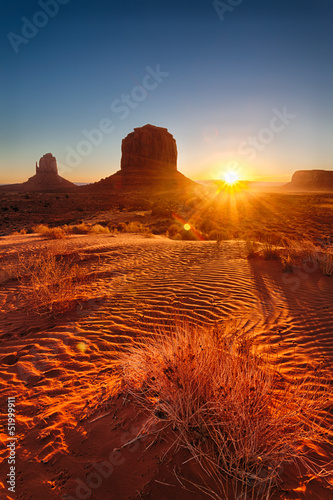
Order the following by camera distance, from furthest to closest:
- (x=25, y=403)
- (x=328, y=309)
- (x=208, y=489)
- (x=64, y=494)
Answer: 1. (x=328, y=309)
2. (x=25, y=403)
3. (x=64, y=494)
4. (x=208, y=489)

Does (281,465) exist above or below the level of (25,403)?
above

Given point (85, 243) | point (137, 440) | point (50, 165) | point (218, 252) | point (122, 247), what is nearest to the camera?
point (137, 440)

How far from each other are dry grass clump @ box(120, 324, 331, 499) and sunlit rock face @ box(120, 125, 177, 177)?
94.2 m

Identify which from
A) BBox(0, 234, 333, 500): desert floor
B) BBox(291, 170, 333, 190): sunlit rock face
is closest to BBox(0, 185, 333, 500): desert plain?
BBox(0, 234, 333, 500): desert floor

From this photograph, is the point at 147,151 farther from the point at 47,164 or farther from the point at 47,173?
the point at 47,164

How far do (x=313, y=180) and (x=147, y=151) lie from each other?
97.0 m

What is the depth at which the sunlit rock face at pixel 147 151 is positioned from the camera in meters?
93.9

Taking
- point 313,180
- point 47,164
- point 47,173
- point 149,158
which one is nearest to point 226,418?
point 149,158

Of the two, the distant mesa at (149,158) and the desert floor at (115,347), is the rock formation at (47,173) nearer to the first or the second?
the distant mesa at (149,158)

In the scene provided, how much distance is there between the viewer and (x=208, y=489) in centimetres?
159

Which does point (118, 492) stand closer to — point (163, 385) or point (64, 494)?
point (64, 494)

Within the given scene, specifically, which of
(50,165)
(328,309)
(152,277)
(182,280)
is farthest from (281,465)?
(50,165)

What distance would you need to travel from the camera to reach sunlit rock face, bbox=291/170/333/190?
124 m

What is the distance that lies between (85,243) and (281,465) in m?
11.7
